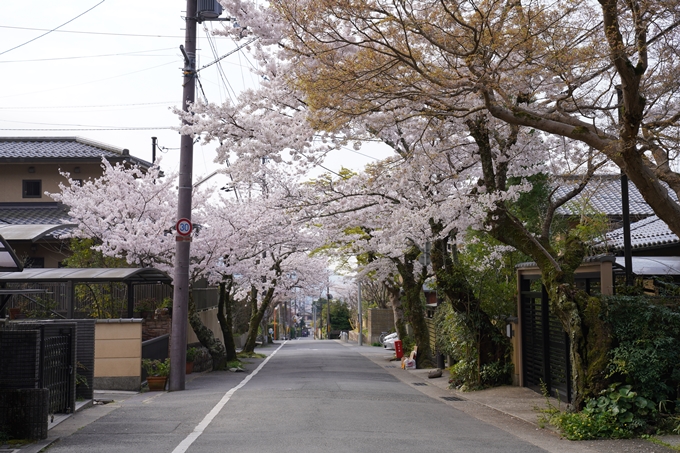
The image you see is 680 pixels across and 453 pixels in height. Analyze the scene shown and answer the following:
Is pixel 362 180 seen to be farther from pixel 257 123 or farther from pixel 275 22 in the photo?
pixel 275 22

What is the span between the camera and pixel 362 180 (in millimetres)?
18844

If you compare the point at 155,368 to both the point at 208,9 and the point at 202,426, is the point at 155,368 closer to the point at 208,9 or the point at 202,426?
the point at 202,426

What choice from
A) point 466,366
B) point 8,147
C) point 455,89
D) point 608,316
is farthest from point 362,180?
point 8,147

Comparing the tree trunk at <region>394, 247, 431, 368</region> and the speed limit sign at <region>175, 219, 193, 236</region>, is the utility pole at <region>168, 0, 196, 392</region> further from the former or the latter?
the tree trunk at <region>394, 247, 431, 368</region>

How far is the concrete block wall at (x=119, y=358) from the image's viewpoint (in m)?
17.8

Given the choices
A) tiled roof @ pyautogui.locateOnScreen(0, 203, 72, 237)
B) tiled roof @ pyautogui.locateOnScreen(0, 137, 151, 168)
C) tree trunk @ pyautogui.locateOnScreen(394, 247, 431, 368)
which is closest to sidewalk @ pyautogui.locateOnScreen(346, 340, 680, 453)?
tree trunk @ pyautogui.locateOnScreen(394, 247, 431, 368)

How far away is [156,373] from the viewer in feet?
61.1

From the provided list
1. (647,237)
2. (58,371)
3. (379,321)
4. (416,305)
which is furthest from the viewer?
(379,321)

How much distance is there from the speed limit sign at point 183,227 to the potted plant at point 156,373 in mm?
3473

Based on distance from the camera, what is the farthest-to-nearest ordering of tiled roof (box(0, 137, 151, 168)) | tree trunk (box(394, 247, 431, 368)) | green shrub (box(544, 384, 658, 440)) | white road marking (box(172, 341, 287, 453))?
tiled roof (box(0, 137, 151, 168)), tree trunk (box(394, 247, 431, 368)), green shrub (box(544, 384, 658, 440)), white road marking (box(172, 341, 287, 453))

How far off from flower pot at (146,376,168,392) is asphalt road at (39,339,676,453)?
3.01ft

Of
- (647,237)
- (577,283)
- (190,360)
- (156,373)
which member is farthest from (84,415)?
(647,237)

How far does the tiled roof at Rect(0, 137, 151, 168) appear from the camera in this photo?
32125 millimetres

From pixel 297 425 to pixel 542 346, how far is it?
759 cm
